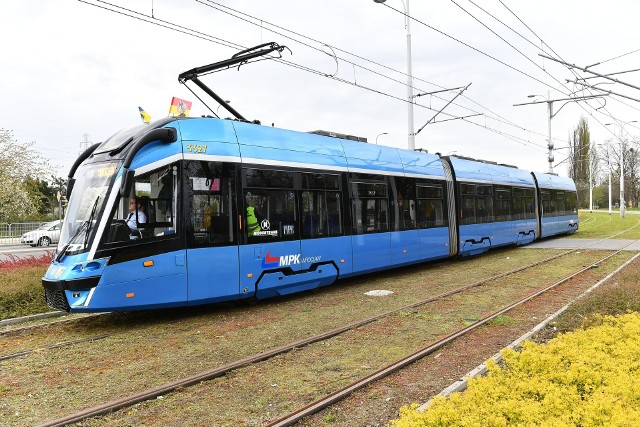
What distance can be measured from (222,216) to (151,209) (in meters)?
1.27

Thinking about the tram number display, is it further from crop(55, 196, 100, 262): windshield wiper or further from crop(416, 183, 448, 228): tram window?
crop(416, 183, 448, 228): tram window

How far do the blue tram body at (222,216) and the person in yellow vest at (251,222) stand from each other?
19 millimetres

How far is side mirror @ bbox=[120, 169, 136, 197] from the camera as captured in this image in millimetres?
7457

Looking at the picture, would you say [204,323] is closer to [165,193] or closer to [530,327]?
[165,193]

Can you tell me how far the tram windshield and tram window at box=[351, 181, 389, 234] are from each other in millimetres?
5731

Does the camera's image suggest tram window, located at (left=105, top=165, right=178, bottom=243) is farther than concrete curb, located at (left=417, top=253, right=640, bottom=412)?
Yes

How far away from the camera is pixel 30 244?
30.7m

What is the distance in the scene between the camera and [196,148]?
27.7ft

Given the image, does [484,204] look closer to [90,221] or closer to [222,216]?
[222,216]

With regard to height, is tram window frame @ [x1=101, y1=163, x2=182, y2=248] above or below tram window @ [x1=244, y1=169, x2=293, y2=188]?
below

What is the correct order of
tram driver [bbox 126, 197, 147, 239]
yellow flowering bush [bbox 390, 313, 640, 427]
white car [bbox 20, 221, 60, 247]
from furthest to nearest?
white car [bbox 20, 221, 60, 247] < tram driver [bbox 126, 197, 147, 239] < yellow flowering bush [bbox 390, 313, 640, 427]

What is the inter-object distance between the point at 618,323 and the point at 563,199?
24279mm

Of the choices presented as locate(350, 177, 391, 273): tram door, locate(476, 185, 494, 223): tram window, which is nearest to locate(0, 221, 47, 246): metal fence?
locate(350, 177, 391, 273): tram door

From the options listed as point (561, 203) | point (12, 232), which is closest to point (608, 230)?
point (561, 203)
